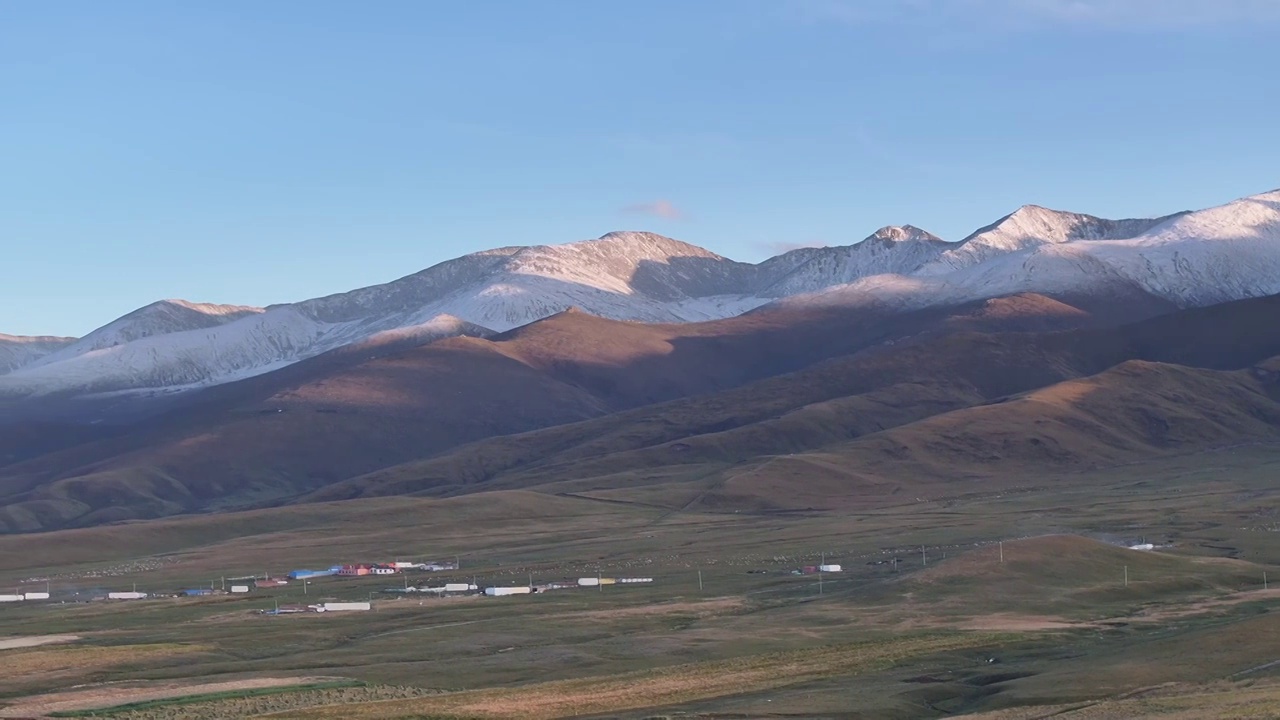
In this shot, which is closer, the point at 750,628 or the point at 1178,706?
Answer: the point at 1178,706

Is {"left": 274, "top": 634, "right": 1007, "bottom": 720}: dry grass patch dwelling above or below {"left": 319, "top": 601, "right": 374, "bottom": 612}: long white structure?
below

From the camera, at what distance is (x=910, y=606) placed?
104000 millimetres

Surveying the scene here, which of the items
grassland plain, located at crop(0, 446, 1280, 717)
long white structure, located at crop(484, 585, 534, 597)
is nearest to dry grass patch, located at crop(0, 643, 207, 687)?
grassland plain, located at crop(0, 446, 1280, 717)

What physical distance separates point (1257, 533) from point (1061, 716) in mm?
98091

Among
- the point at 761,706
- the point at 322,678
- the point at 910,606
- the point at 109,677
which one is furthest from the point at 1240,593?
the point at 109,677

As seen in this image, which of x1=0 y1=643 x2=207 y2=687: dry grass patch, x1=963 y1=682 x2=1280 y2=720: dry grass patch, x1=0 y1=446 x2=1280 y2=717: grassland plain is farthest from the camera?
x1=0 y1=643 x2=207 y2=687: dry grass patch

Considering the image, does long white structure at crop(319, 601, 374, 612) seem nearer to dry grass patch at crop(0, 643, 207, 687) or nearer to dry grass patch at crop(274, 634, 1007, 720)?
dry grass patch at crop(0, 643, 207, 687)

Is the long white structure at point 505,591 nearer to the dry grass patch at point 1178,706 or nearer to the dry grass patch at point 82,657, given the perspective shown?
the dry grass patch at point 82,657

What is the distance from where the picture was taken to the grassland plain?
7194 cm

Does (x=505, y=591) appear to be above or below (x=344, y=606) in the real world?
below

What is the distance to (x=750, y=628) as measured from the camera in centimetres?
9844

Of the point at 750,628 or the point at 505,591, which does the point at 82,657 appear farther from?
the point at 505,591

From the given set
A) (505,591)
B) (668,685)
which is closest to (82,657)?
(668,685)

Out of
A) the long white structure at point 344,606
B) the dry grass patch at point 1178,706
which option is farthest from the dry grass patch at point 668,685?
the long white structure at point 344,606
